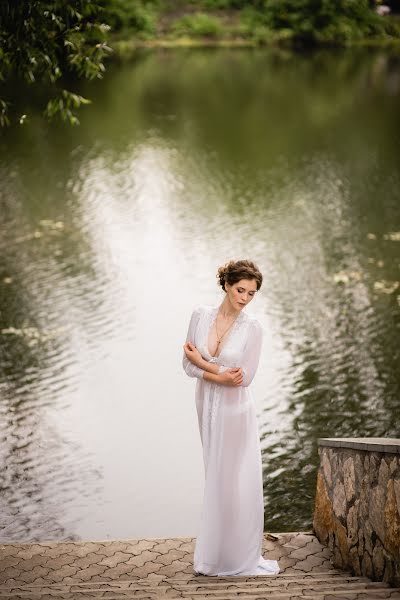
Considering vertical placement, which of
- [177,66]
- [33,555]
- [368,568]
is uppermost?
[368,568]

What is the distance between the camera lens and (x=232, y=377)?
5.45 meters

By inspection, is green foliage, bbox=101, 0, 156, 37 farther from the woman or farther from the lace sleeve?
the woman

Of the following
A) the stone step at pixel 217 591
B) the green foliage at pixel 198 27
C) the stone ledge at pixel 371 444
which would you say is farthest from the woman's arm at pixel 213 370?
the green foliage at pixel 198 27

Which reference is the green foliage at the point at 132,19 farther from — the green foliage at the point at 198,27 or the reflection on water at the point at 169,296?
the reflection on water at the point at 169,296

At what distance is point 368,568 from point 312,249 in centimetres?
1021

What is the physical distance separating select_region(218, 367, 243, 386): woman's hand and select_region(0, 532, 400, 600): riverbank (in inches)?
47.2

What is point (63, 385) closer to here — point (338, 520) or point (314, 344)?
point (314, 344)

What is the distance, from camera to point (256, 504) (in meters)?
5.74

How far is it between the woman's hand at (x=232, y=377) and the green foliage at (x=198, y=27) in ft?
146

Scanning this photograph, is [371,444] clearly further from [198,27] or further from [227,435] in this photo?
[198,27]

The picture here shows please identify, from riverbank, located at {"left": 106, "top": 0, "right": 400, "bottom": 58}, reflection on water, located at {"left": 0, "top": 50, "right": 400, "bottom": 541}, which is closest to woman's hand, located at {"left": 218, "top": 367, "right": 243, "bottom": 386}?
reflection on water, located at {"left": 0, "top": 50, "right": 400, "bottom": 541}

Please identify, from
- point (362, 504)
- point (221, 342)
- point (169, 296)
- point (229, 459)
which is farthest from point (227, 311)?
point (169, 296)

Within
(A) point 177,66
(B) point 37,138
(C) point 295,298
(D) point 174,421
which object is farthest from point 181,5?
(D) point 174,421

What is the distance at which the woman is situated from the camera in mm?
5559
